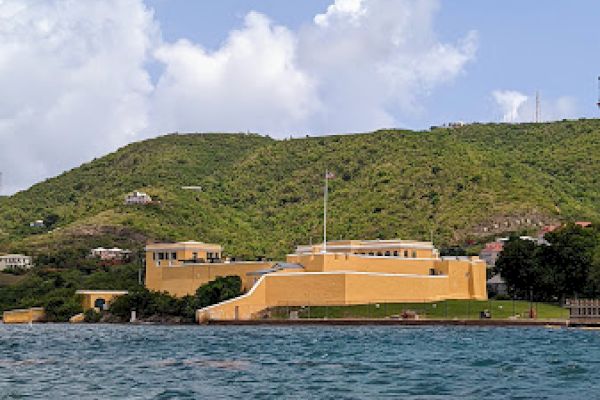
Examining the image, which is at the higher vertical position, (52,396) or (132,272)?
(132,272)

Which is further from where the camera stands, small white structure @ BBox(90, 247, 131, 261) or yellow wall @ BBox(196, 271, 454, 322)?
small white structure @ BBox(90, 247, 131, 261)

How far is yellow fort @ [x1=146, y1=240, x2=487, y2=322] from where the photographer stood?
375 feet

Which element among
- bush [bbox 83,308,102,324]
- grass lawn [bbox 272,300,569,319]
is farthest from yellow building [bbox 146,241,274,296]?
grass lawn [bbox 272,300,569,319]

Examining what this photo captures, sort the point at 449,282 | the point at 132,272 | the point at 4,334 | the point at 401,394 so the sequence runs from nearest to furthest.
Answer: the point at 401,394 → the point at 4,334 → the point at 449,282 → the point at 132,272

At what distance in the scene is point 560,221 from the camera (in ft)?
568

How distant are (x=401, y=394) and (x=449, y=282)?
83.3 meters

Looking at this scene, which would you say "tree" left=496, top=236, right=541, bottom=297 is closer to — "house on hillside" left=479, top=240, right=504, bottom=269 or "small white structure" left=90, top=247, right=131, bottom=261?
"house on hillside" left=479, top=240, right=504, bottom=269

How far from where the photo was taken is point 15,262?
173250mm

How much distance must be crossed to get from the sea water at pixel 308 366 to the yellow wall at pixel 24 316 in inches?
2004

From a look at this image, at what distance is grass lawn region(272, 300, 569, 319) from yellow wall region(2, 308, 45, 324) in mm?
35609

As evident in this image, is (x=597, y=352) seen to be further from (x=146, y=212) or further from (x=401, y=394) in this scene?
(x=146, y=212)

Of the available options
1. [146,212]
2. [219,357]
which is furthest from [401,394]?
[146,212]

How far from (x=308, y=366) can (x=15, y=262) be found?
127346 mm

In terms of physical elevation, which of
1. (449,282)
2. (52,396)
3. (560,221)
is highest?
(560,221)
